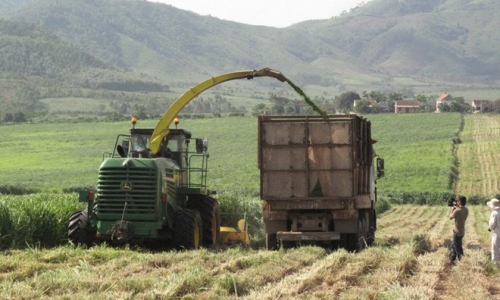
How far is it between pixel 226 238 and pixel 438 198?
125ft

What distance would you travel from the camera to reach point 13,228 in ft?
64.7

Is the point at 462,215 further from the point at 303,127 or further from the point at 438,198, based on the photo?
the point at 438,198

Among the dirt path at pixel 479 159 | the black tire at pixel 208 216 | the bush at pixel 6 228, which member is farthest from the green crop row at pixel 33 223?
the dirt path at pixel 479 159

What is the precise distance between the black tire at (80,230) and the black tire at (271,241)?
13.5ft

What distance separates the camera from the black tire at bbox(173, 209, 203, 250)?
19266mm

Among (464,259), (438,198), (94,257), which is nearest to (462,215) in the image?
(464,259)

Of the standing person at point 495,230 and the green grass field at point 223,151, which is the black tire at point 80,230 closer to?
the standing person at point 495,230

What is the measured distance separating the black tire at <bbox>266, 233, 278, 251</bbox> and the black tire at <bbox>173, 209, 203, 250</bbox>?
2.00 metres

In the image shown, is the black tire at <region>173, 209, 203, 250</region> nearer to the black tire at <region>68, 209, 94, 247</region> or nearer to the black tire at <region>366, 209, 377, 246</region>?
the black tire at <region>68, 209, 94, 247</region>

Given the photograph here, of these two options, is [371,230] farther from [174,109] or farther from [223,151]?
[223,151]

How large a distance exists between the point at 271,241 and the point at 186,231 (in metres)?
2.57

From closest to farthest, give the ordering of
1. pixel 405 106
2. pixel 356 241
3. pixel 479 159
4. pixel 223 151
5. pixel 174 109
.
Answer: pixel 356 241 < pixel 174 109 < pixel 479 159 < pixel 223 151 < pixel 405 106

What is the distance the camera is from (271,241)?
21.0m

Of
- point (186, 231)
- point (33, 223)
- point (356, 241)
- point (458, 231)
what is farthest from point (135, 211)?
point (458, 231)
